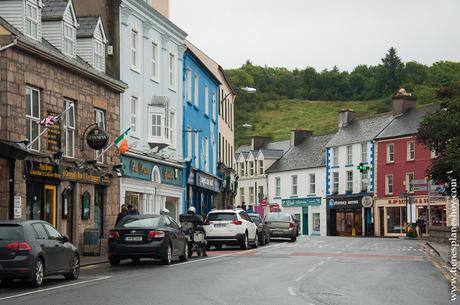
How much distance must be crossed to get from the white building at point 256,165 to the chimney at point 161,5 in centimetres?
4717

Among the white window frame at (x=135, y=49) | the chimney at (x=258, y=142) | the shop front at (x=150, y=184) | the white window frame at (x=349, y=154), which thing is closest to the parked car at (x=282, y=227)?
the shop front at (x=150, y=184)

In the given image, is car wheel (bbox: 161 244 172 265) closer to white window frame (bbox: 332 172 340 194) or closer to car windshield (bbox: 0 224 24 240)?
car windshield (bbox: 0 224 24 240)

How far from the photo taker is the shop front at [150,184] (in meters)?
34.8

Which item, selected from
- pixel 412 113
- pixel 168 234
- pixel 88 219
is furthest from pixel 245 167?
pixel 168 234

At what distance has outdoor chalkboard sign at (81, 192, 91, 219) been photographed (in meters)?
29.7

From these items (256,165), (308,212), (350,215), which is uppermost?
(256,165)

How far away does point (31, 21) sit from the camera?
1032 inches

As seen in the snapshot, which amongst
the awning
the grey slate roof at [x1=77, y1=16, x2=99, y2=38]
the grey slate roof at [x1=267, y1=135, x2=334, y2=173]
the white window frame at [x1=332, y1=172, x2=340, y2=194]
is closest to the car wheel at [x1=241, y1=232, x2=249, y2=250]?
the grey slate roof at [x1=77, y1=16, x2=99, y2=38]

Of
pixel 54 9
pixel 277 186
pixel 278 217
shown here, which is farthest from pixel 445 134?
pixel 277 186

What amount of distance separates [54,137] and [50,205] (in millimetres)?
2291

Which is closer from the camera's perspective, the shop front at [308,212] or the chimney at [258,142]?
the shop front at [308,212]

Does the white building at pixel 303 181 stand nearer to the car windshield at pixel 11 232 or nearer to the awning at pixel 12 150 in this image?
the awning at pixel 12 150

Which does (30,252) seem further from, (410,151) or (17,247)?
(410,151)

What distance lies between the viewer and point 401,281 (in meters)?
19.0
